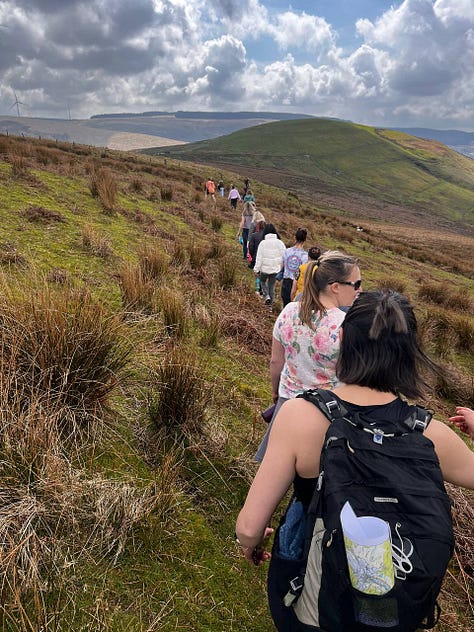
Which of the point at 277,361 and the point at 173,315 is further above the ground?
the point at 277,361

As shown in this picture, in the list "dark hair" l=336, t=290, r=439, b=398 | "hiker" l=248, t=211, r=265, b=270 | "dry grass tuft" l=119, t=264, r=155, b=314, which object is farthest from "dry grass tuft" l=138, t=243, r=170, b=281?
"dark hair" l=336, t=290, r=439, b=398

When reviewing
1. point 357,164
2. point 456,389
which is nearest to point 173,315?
point 456,389

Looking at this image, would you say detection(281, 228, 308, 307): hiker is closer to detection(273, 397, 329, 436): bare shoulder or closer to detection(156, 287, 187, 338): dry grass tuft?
detection(156, 287, 187, 338): dry grass tuft

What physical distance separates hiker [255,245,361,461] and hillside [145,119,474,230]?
77384mm

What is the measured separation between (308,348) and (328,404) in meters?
1.48

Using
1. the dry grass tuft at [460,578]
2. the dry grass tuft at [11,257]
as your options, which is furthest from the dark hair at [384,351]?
the dry grass tuft at [11,257]

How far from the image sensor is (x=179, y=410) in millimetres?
3156

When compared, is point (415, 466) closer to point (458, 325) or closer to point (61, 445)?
point (61, 445)

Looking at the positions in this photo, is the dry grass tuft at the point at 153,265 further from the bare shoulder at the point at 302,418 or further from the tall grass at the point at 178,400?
the bare shoulder at the point at 302,418

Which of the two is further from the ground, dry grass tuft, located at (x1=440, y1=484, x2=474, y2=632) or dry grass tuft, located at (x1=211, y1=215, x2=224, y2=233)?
dry grass tuft, located at (x1=211, y1=215, x2=224, y2=233)

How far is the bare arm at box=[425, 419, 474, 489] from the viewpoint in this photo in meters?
1.46

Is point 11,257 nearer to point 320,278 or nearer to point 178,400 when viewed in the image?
point 178,400

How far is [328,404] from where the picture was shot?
4.49 ft

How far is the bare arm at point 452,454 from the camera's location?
1.46 m
